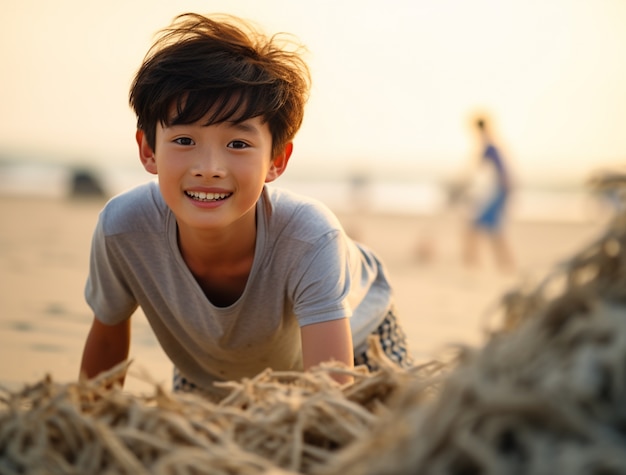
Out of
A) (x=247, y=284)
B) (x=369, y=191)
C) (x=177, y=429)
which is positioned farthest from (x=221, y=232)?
(x=369, y=191)

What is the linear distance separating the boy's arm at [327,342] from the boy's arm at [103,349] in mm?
753

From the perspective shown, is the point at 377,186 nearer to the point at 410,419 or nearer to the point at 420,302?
the point at 420,302

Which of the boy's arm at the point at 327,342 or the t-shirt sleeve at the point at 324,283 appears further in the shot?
the t-shirt sleeve at the point at 324,283

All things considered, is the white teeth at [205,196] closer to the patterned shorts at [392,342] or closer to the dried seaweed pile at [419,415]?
the patterned shorts at [392,342]

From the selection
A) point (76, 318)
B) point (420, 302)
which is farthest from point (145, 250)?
point (420, 302)

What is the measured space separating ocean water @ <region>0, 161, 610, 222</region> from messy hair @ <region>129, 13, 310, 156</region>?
17728mm

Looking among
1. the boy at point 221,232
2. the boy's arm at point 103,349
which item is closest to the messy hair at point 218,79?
the boy at point 221,232

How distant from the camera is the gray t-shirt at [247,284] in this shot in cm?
282

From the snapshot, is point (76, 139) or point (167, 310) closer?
point (167, 310)

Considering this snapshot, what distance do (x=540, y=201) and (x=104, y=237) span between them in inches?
1056

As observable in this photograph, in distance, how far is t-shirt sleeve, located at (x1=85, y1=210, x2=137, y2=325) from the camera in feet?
9.55

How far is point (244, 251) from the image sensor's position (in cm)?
292

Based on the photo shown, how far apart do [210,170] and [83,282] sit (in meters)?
4.70

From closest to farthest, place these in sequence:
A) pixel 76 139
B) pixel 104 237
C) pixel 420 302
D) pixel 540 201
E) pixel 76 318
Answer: pixel 104 237 < pixel 76 318 < pixel 420 302 < pixel 540 201 < pixel 76 139
